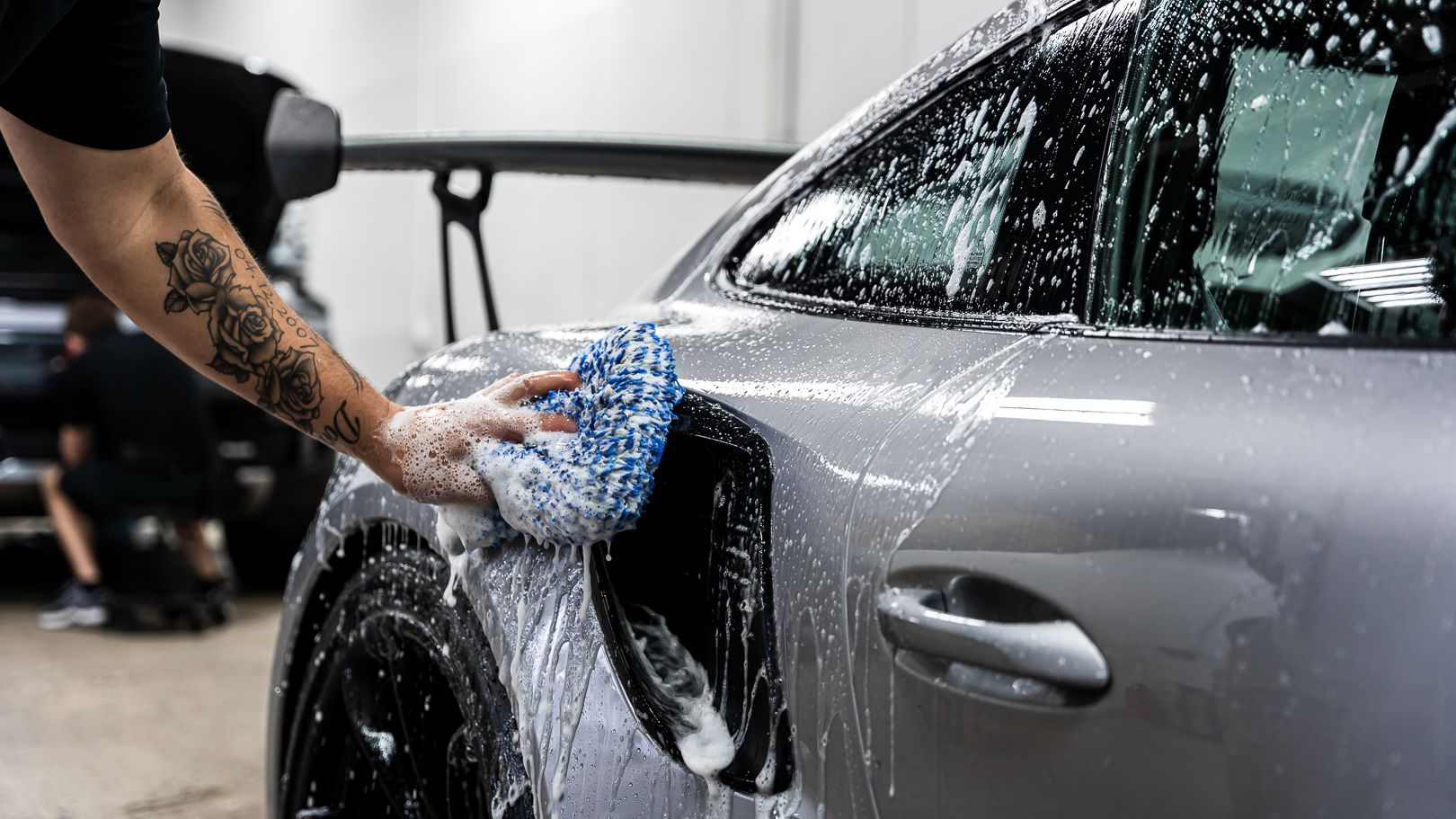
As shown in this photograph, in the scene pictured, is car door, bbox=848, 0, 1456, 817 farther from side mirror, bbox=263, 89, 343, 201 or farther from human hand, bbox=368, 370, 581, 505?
side mirror, bbox=263, 89, 343, 201

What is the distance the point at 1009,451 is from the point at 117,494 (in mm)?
4440

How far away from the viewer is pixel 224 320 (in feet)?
3.93

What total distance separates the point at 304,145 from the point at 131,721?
92.2 inches

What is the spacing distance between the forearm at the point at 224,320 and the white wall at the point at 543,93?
3.14 m

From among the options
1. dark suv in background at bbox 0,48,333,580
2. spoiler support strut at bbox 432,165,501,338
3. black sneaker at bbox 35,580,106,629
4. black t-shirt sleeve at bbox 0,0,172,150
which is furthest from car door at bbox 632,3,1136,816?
black sneaker at bbox 35,580,106,629

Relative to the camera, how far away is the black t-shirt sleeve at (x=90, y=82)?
1142 millimetres

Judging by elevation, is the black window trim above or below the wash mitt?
above

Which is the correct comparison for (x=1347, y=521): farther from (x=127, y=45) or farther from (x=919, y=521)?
(x=127, y=45)

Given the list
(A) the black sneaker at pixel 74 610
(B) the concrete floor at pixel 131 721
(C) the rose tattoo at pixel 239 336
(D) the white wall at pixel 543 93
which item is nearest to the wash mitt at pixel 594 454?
(C) the rose tattoo at pixel 239 336

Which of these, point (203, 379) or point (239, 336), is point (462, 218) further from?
point (203, 379)

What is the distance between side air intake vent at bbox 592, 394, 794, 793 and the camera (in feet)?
3.13

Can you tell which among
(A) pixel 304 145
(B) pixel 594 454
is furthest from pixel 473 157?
(B) pixel 594 454

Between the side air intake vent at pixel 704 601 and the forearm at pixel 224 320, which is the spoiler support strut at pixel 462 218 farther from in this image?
the side air intake vent at pixel 704 601

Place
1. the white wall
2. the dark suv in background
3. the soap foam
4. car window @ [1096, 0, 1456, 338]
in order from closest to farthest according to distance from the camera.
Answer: car window @ [1096, 0, 1456, 338]
the soap foam
the dark suv in background
the white wall
